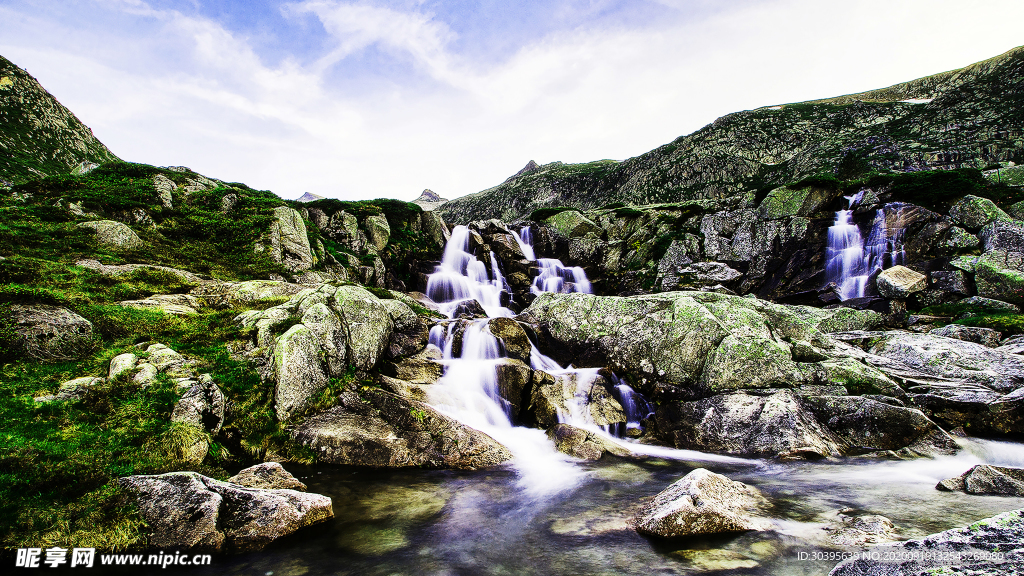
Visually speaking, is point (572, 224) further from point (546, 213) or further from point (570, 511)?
point (570, 511)

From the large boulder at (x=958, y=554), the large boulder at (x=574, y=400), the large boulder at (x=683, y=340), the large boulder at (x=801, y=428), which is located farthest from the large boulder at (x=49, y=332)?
the large boulder at (x=801, y=428)

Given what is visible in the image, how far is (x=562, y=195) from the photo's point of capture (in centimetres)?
10788

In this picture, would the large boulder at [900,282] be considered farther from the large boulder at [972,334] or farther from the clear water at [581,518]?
the clear water at [581,518]

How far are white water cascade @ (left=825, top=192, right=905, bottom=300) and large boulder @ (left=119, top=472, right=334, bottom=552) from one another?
35.1 metres

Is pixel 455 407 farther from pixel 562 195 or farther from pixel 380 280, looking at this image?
pixel 562 195

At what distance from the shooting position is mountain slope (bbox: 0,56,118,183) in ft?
172

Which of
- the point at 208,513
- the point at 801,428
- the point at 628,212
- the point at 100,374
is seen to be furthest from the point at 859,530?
the point at 628,212

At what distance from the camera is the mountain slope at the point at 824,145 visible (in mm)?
63500

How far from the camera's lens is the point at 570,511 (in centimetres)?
952

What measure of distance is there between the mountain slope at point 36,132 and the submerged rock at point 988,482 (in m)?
82.8

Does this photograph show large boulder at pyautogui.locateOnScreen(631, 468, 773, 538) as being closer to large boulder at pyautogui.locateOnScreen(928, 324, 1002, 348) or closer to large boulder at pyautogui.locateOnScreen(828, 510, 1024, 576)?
large boulder at pyautogui.locateOnScreen(828, 510, 1024, 576)

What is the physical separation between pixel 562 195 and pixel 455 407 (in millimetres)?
99012

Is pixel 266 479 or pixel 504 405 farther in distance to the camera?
pixel 504 405

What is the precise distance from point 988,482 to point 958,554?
9.90m
